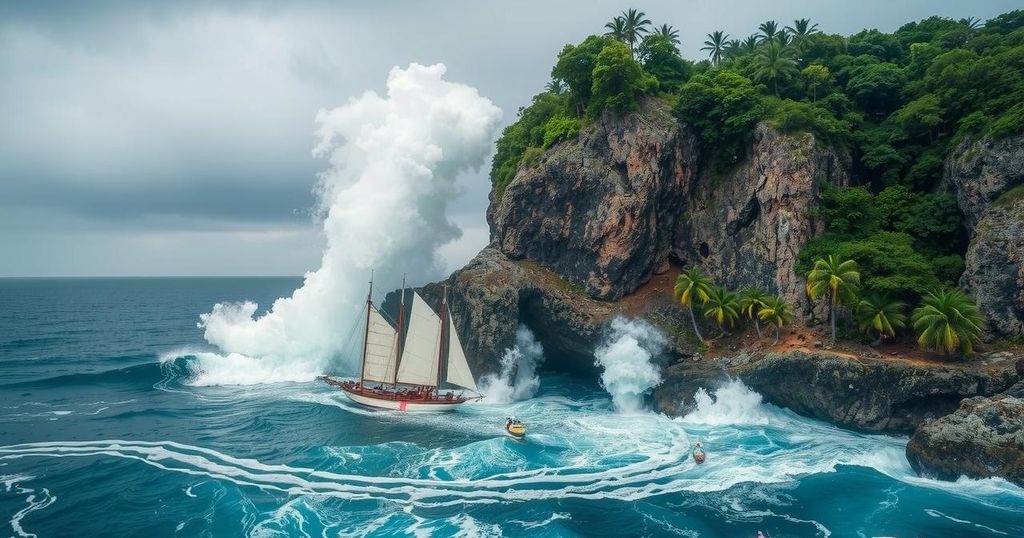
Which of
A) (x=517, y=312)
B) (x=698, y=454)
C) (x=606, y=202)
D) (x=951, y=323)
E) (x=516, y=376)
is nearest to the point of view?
(x=698, y=454)

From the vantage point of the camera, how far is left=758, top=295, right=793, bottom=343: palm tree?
44406mm

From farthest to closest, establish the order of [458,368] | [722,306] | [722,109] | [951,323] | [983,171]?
[722,109] < [458,368] < [722,306] < [983,171] < [951,323]

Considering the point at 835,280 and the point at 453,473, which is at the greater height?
the point at 835,280

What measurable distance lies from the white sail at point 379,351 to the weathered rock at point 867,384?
100 ft

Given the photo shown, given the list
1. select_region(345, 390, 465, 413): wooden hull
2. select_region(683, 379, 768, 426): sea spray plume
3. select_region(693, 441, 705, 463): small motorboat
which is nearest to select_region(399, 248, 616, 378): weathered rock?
select_region(345, 390, 465, 413): wooden hull

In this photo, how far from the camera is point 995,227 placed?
3966 centimetres

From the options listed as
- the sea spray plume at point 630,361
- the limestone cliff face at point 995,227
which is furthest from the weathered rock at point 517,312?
the limestone cliff face at point 995,227

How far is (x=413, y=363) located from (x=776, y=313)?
3314cm

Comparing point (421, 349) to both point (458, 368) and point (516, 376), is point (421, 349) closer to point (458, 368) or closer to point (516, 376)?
point (458, 368)

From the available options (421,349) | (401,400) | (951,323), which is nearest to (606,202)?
(421,349)

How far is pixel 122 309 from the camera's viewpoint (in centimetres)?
14750

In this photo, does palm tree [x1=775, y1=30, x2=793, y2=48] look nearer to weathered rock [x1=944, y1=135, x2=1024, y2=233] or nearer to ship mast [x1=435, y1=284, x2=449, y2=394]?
weathered rock [x1=944, y1=135, x2=1024, y2=233]

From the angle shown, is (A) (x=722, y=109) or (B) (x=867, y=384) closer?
(B) (x=867, y=384)

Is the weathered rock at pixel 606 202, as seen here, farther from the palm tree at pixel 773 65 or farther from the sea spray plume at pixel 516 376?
the palm tree at pixel 773 65
